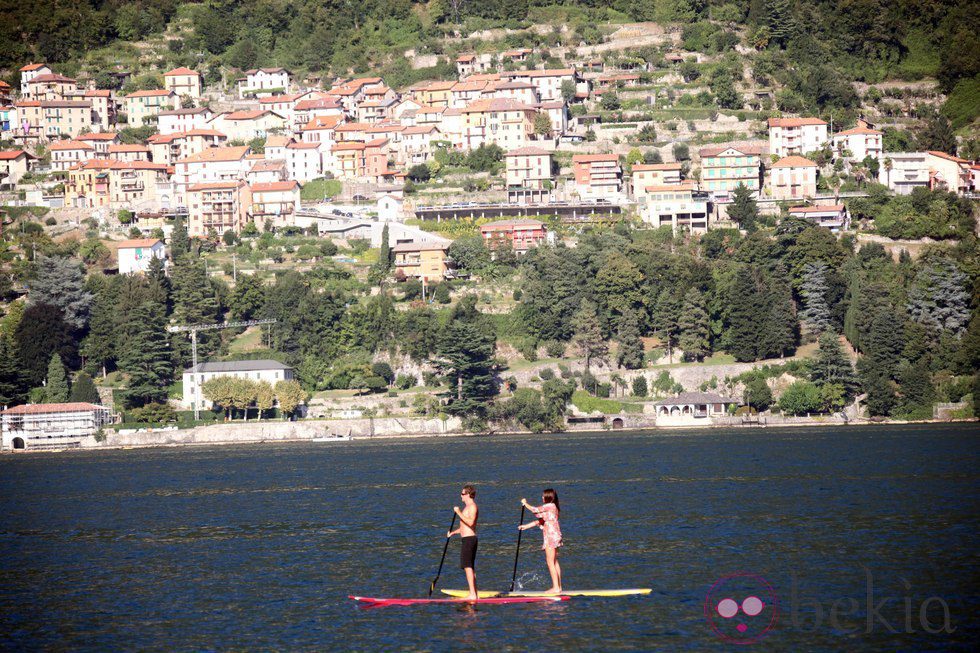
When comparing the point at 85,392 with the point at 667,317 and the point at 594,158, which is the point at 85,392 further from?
the point at 594,158

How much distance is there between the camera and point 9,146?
458 feet

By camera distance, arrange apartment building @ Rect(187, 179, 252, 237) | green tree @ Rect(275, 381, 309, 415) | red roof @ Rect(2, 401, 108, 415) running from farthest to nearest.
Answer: apartment building @ Rect(187, 179, 252, 237), red roof @ Rect(2, 401, 108, 415), green tree @ Rect(275, 381, 309, 415)

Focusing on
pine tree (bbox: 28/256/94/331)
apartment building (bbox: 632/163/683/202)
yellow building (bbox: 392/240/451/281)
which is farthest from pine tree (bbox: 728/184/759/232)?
pine tree (bbox: 28/256/94/331)

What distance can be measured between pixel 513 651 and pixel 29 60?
5871 inches

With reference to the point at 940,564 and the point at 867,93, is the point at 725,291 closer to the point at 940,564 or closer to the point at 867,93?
the point at 867,93

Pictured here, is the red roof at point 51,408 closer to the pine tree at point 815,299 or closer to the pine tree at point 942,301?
the pine tree at point 815,299

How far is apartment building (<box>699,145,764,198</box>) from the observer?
11375cm

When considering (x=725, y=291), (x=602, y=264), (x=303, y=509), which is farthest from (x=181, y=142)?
(x=303, y=509)

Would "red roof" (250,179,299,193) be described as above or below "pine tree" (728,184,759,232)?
above

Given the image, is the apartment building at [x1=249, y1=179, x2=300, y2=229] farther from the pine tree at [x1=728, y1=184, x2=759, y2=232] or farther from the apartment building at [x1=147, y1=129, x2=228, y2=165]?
the pine tree at [x1=728, y1=184, x2=759, y2=232]

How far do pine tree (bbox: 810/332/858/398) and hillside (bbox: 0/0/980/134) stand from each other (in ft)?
155

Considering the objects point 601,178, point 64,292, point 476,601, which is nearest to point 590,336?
point 601,178

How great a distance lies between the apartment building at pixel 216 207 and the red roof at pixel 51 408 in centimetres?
3229

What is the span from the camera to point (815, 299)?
89.8m
